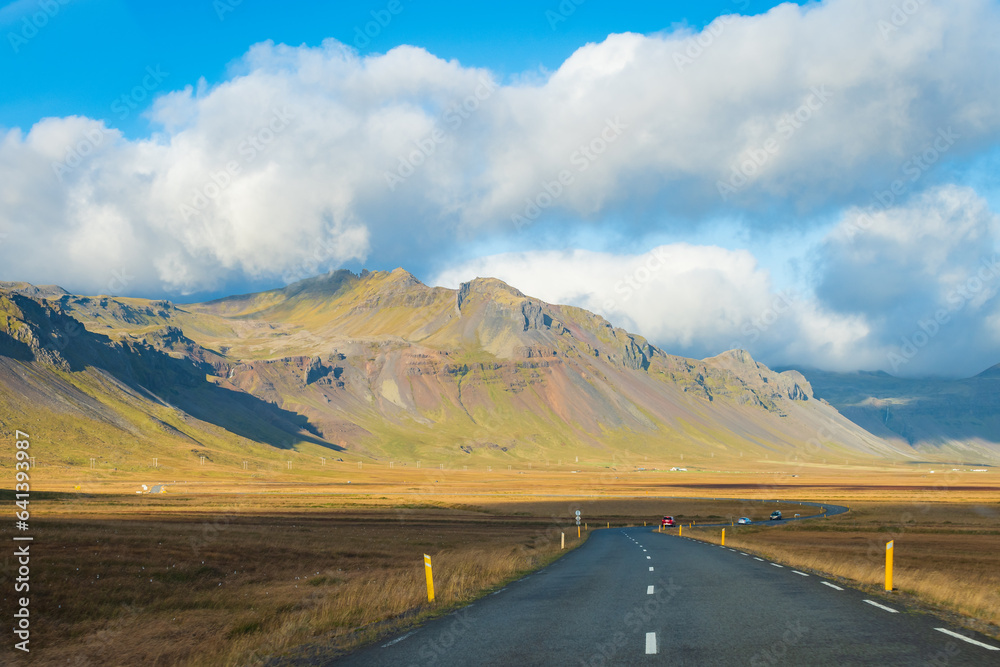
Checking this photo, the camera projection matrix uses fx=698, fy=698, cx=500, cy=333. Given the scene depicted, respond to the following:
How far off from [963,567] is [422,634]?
28794 millimetres

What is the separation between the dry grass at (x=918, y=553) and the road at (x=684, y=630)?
6.14ft

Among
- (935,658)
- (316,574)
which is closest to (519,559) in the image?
(316,574)

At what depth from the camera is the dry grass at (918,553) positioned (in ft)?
61.9

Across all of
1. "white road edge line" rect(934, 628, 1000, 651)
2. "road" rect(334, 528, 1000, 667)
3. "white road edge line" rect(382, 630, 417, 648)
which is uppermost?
"white road edge line" rect(934, 628, 1000, 651)

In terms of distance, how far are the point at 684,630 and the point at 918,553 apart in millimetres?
32860

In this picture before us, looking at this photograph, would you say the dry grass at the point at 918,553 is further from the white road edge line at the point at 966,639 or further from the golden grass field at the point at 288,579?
the white road edge line at the point at 966,639

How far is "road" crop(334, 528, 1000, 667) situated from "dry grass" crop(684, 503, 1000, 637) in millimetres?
1872

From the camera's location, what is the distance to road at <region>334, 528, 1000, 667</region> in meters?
11.8

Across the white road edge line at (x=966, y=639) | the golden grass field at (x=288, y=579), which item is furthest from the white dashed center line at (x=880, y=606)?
the white road edge line at (x=966, y=639)

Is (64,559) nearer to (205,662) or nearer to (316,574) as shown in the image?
(316,574)

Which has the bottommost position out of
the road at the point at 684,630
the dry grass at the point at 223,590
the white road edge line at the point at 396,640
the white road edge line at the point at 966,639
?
the dry grass at the point at 223,590

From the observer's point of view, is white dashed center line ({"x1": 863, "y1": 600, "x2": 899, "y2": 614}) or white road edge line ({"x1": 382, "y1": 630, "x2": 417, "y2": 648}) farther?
white dashed center line ({"x1": 863, "y1": 600, "x2": 899, "y2": 614})

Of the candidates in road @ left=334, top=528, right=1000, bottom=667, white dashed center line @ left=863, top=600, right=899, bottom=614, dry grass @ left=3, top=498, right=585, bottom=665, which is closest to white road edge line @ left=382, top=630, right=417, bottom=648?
road @ left=334, top=528, right=1000, bottom=667

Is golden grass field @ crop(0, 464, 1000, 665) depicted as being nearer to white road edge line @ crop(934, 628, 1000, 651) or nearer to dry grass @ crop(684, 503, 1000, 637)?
dry grass @ crop(684, 503, 1000, 637)
